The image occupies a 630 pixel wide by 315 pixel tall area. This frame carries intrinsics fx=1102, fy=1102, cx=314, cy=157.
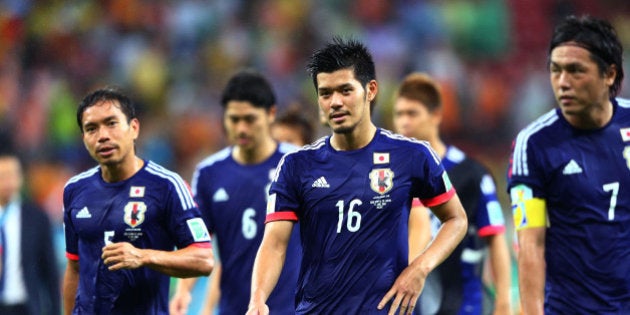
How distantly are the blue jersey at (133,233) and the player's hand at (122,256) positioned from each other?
0.39 m

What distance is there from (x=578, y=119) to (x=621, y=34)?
11625 millimetres

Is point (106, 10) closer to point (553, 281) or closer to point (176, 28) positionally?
point (176, 28)

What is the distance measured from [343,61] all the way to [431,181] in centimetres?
76

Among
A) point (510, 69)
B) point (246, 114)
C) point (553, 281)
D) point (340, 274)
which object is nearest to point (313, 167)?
point (340, 274)

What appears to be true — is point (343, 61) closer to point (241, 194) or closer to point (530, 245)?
point (530, 245)

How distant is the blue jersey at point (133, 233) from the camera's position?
20.7 feet

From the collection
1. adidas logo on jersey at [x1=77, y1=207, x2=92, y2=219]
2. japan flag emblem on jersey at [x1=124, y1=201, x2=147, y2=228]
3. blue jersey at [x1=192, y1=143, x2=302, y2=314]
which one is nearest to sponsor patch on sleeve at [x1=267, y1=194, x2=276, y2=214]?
japan flag emblem on jersey at [x1=124, y1=201, x2=147, y2=228]

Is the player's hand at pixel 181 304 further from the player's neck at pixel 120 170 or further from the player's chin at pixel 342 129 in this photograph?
the player's chin at pixel 342 129

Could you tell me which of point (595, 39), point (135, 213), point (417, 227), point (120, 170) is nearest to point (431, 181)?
point (595, 39)

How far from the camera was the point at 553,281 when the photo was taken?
5.61m

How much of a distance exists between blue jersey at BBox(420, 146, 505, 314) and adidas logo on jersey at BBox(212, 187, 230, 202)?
150cm

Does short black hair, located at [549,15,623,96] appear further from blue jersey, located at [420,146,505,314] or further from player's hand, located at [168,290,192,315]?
player's hand, located at [168,290,192,315]

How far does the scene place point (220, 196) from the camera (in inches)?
316

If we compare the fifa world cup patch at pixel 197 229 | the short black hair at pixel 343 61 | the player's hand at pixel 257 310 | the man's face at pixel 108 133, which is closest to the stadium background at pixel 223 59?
the man's face at pixel 108 133
